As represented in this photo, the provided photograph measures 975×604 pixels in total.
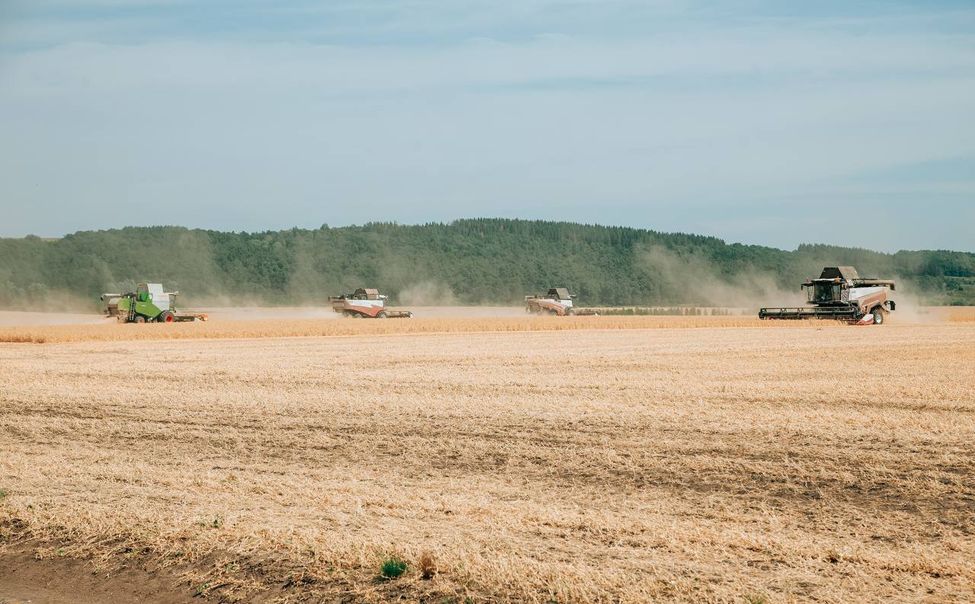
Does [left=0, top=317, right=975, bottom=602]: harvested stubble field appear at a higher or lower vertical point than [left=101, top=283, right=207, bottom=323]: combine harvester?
lower

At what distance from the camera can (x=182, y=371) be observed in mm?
25688

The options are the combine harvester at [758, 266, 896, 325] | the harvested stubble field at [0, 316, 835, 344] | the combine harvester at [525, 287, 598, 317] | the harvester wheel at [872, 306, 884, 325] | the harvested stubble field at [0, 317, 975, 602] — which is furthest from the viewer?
the combine harvester at [525, 287, 598, 317]

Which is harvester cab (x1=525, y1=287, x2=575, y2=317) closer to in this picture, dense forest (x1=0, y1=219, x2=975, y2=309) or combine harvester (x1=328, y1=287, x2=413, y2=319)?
combine harvester (x1=328, y1=287, x2=413, y2=319)

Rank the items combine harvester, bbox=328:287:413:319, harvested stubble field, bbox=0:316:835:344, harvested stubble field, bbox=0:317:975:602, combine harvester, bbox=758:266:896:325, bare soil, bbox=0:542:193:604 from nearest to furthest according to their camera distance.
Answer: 1. harvested stubble field, bbox=0:317:975:602
2. bare soil, bbox=0:542:193:604
3. harvested stubble field, bbox=0:316:835:344
4. combine harvester, bbox=758:266:896:325
5. combine harvester, bbox=328:287:413:319

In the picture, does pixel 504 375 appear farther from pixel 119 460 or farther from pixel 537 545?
pixel 537 545

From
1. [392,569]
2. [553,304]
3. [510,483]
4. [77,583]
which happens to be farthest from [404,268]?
[392,569]

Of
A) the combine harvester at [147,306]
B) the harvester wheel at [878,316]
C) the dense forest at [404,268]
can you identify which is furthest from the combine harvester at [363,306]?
the dense forest at [404,268]

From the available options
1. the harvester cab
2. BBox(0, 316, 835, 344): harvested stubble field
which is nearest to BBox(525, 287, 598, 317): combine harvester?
the harvester cab

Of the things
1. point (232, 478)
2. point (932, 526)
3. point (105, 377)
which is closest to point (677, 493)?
point (932, 526)

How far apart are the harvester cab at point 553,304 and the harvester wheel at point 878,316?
24.6m

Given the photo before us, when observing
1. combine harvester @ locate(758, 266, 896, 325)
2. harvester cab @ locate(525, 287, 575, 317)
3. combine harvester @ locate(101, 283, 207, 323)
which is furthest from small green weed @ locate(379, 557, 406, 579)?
harvester cab @ locate(525, 287, 575, 317)

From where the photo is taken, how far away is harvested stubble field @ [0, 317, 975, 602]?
784 cm

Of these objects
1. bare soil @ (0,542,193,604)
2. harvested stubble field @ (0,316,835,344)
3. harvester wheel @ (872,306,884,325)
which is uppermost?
harvester wheel @ (872,306,884,325)

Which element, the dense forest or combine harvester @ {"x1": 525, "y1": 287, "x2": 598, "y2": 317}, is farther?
the dense forest
